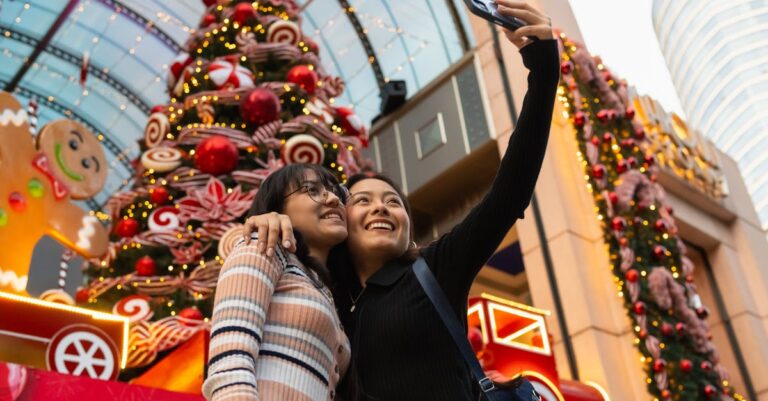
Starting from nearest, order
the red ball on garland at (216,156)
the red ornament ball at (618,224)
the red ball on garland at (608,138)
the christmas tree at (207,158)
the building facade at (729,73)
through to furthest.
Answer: the christmas tree at (207,158), the red ball on garland at (216,156), the red ornament ball at (618,224), the red ball on garland at (608,138), the building facade at (729,73)

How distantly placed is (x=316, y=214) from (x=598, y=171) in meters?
9.45

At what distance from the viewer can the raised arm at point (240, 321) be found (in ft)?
5.38

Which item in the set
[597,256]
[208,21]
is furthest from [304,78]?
[597,256]

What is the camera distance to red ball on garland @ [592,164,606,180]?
11.1m

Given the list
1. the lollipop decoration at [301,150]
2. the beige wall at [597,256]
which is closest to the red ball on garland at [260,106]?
the lollipop decoration at [301,150]

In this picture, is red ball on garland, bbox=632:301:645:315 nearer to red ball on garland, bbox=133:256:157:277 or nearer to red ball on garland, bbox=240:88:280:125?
red ball on garland, bbox=240:88:280:125

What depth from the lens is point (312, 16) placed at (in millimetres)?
17703

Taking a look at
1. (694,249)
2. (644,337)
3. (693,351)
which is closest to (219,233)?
(644,337)

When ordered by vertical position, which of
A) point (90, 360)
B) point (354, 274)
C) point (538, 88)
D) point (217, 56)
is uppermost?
point (217, 56)

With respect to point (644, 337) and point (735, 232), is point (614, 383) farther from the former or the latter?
point (735, 232)

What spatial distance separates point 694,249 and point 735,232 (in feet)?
3.13

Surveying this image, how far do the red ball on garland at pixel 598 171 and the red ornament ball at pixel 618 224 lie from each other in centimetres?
65

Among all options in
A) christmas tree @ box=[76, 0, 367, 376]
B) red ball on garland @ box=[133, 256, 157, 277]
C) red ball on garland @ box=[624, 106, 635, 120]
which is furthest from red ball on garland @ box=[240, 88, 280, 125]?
red ball on garland @ box=[624, 106, 635, 120]

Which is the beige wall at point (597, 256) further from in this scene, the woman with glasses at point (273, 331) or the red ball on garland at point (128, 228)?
the woman with glasses at point (273, 331)
